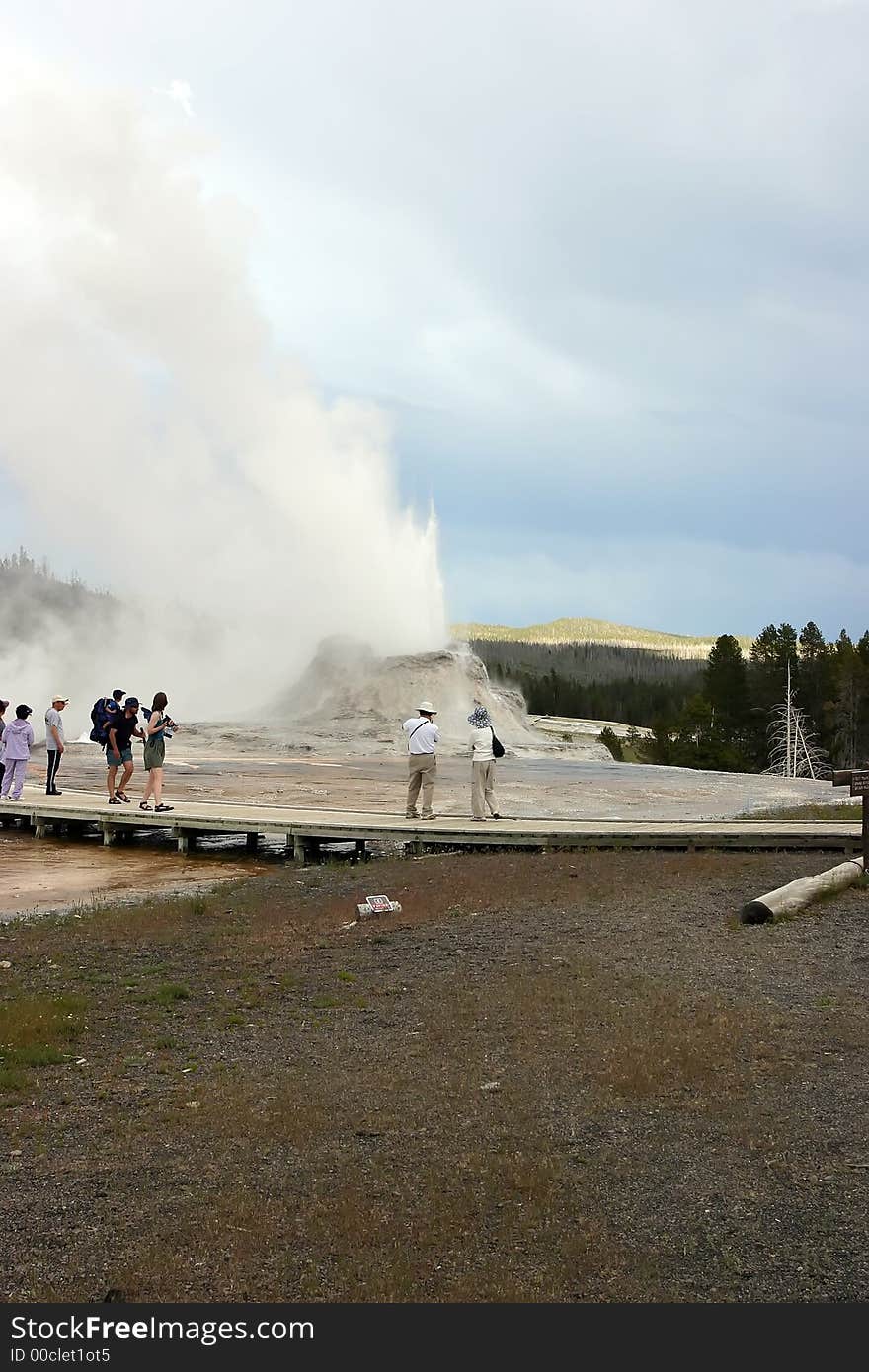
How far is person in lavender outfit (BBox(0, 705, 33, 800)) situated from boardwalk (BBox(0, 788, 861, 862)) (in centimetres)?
39

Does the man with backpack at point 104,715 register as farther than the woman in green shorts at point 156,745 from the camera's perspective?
Yes

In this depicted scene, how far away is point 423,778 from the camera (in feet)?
60.5

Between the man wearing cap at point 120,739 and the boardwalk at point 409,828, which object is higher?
the man wearing cap at point 120,739

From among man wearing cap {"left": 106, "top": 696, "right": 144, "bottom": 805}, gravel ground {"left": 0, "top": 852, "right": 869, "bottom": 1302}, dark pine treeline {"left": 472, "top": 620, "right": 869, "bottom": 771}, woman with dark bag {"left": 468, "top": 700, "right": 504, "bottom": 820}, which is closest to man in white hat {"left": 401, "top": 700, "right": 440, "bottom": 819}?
woman with dark bag {"left": 468, "top": 700, "right": 504, "bottom": 820}

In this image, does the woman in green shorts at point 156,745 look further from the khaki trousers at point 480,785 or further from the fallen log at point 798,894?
the fallen log at point 798,894

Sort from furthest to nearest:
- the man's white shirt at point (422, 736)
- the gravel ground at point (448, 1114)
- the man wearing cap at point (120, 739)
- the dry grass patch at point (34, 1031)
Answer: the man wearing cap at point (120, 739) → the man's white shirt at point (422, 736) → the dry grass patch at point (34, 1031) → the gravel ground at point (448, 1114)

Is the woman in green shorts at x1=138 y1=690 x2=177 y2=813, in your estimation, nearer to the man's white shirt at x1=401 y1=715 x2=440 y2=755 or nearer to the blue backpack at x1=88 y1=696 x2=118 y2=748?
the blue backpack at x1=88 y1=696 x2=118 y2=748

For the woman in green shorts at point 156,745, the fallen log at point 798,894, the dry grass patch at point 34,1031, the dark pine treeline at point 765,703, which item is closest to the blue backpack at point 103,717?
the woman in green shorts at point 156,745

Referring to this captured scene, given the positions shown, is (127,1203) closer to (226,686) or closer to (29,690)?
(226,686)

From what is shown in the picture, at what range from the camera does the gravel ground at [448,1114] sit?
14.1ft

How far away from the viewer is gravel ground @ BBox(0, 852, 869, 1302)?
14.1 feet

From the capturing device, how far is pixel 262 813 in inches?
778

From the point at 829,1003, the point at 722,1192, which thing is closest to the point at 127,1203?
the point at 722,1192

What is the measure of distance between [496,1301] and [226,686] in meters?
65.9
